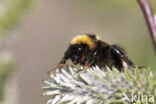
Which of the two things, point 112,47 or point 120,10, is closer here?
point 112,47

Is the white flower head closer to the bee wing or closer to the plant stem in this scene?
the bee wing

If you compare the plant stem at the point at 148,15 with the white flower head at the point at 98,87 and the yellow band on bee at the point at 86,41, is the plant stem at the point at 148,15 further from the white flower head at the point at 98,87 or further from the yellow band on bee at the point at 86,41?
the white flower head at the point at 98,87

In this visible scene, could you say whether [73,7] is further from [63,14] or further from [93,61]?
[93,61]

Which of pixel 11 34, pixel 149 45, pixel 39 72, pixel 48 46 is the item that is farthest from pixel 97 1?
pixel 11 34

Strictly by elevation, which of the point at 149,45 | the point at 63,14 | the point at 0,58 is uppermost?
the point at 63,14

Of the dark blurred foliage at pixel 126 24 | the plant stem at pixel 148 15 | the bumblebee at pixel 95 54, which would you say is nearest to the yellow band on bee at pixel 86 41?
the bumblebee at pixel 95 54

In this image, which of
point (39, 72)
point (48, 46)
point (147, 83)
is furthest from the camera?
point (48, 46)

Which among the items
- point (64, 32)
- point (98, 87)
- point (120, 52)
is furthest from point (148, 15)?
point (64, 32)
